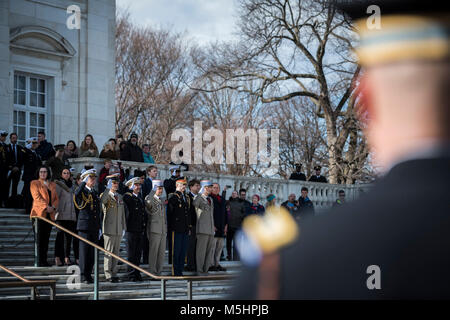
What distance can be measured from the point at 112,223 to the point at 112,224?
0.06ft

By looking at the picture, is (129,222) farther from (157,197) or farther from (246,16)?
(246,16)

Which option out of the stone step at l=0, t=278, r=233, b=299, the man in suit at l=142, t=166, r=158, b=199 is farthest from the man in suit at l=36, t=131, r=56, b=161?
the stone step at l=0, t=278, r=233, b=299

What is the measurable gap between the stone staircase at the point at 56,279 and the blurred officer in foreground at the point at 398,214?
9.92 metres

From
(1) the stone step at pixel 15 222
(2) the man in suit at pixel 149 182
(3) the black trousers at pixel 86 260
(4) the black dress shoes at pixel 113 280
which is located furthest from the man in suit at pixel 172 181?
(3) the black trousers at pixel 86 260

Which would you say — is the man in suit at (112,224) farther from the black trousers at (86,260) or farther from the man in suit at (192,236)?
the man in suit at (192,236)

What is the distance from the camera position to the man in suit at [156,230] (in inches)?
576

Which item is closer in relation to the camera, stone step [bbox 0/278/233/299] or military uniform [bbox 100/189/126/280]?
stone step [bbox 0/278/233/299]

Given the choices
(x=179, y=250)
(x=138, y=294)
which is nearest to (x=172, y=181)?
(x=179, y=250)

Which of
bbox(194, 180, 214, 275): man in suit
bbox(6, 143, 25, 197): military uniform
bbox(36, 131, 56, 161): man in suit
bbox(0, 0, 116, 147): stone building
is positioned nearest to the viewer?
bbox(194, 180, 214, 275): man in suit

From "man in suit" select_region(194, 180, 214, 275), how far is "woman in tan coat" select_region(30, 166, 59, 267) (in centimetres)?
347

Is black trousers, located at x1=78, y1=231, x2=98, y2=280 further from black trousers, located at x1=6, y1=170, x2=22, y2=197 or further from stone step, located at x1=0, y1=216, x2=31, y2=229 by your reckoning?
black trousers, located at x1=6, y1=170, x2=22, y2=197

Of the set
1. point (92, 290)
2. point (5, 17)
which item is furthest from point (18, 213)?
point (5, 17)

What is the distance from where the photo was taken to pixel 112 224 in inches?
537

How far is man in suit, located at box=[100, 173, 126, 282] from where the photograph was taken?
44.0 ft
